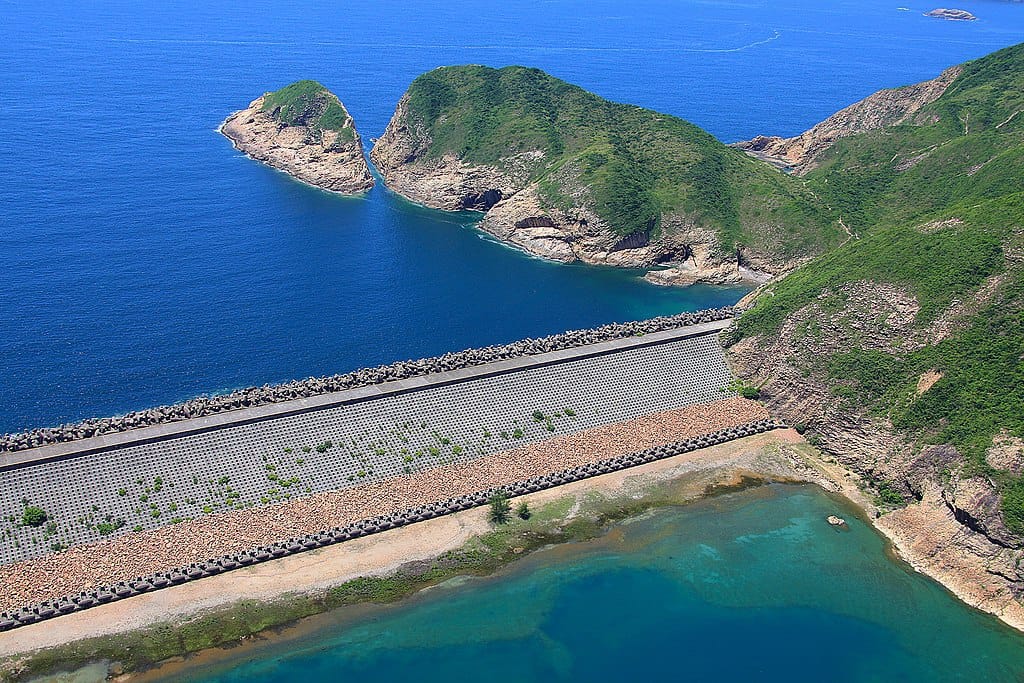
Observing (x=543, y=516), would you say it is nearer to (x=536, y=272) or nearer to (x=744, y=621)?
(x=744, y=621)

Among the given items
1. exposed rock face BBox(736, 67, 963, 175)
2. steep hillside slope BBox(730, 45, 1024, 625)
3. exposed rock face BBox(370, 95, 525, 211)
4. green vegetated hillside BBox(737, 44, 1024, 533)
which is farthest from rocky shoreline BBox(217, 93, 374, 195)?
steep hillside slope BBox(730, 45, 1024, 625)

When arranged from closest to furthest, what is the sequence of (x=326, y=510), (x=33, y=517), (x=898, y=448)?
(x=33, y=517) → (x=326, y=510) → (x=898, y=448)

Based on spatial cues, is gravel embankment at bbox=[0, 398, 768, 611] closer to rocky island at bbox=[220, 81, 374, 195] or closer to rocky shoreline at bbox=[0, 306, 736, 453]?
rocky shoreline at bbox=[0, 306, 736, 453]

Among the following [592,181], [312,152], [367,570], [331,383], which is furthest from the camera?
[312,152]

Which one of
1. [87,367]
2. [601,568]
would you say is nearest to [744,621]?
[601,568]

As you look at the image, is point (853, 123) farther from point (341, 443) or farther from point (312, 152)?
point (341, 443)

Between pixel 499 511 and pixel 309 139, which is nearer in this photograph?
pixel 499 511

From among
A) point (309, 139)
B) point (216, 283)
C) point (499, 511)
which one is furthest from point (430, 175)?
point (499, 511)
